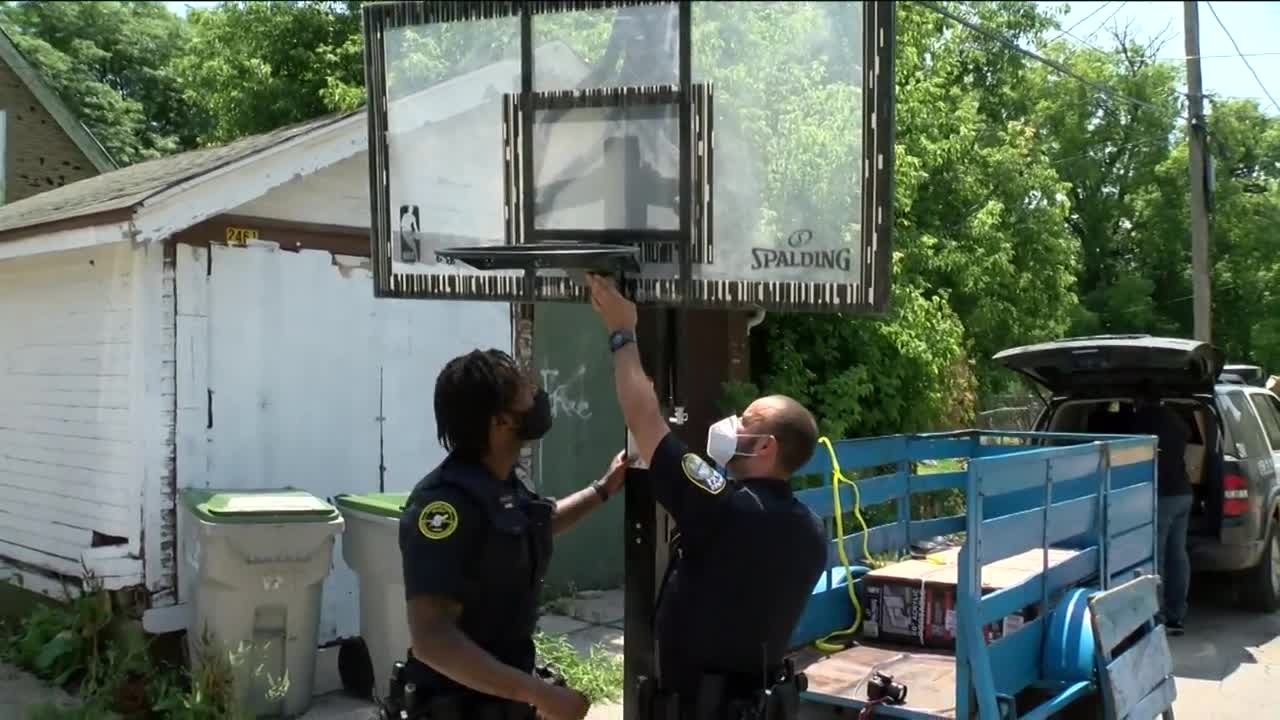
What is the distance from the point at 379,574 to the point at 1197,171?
13.1m

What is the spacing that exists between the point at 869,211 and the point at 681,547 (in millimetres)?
1017

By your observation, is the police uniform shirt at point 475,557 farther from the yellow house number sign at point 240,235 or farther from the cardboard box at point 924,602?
the yellow house number sign at point 240,235

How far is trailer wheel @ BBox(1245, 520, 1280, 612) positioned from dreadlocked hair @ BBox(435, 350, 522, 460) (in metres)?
7.93

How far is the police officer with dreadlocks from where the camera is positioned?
2.52 m

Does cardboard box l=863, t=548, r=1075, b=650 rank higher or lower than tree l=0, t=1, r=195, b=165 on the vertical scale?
lower

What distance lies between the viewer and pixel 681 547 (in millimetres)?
3064

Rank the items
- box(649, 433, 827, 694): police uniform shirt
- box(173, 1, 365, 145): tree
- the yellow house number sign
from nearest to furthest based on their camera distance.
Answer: box(649, 433, 827, 694): police uniform shirt, the yellow house number sign, box(173, 1, 365, 145): tree

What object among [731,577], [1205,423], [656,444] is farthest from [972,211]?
[656,444]

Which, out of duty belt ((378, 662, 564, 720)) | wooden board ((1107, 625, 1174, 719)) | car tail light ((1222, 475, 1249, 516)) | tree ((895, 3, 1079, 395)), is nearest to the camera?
duty belt ((378, 662, 564, 720))

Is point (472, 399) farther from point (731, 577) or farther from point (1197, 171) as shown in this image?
point (1197, 171)

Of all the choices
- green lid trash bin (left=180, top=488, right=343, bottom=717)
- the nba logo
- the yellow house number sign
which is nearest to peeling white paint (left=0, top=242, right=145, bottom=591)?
the yellow house number sign

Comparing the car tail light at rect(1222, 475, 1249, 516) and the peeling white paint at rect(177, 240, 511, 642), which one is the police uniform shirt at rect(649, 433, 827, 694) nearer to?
the peeling white paint at rect(177, 240, 511, 642)

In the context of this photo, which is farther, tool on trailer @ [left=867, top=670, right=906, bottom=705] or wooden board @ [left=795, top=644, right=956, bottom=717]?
wooden board @ [left=795, top=644, right=956, bottom=717]

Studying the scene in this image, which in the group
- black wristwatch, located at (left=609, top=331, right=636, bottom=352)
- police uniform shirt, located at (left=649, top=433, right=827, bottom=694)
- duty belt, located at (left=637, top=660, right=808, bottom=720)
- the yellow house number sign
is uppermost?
the yellow house number sign
